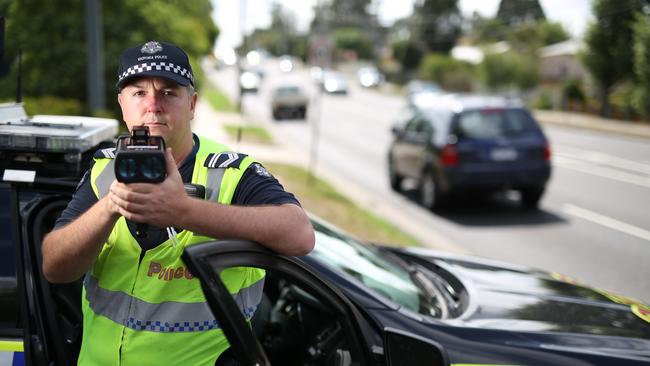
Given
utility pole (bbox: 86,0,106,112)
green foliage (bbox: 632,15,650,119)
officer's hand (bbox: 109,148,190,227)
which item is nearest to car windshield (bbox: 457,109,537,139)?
utility pole (bbox: 86,0,106,112)

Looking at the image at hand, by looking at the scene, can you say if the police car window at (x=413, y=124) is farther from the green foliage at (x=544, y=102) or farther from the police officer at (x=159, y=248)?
the green foliage at (x=544, y=102)

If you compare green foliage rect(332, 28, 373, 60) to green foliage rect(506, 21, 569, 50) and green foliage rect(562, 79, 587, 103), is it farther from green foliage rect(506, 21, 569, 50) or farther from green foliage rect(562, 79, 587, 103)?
green foliage rect(562, 79, 587, 103)

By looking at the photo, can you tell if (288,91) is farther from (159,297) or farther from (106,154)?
(159,297)

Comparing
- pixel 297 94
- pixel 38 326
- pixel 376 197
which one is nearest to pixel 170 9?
pixel 376 197

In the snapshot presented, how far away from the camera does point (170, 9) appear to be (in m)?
13.0

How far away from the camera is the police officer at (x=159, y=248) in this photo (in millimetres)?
1818

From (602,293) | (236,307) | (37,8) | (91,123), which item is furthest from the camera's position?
(37,8)

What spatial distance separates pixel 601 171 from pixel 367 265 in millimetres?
13012

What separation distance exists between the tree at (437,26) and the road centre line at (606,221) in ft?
240

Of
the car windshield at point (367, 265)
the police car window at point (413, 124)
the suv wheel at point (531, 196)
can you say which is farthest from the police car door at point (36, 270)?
the police car window at point (413, 124)

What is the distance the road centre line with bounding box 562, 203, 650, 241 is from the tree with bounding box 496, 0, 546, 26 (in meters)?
71.8

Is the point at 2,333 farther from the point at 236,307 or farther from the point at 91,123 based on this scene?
the point at 236,307

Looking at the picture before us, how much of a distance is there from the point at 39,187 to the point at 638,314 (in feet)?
8.27

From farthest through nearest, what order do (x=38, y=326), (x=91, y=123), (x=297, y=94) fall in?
(x=297, y=94) → (x=91, y=123) → (x=38, y=326)
